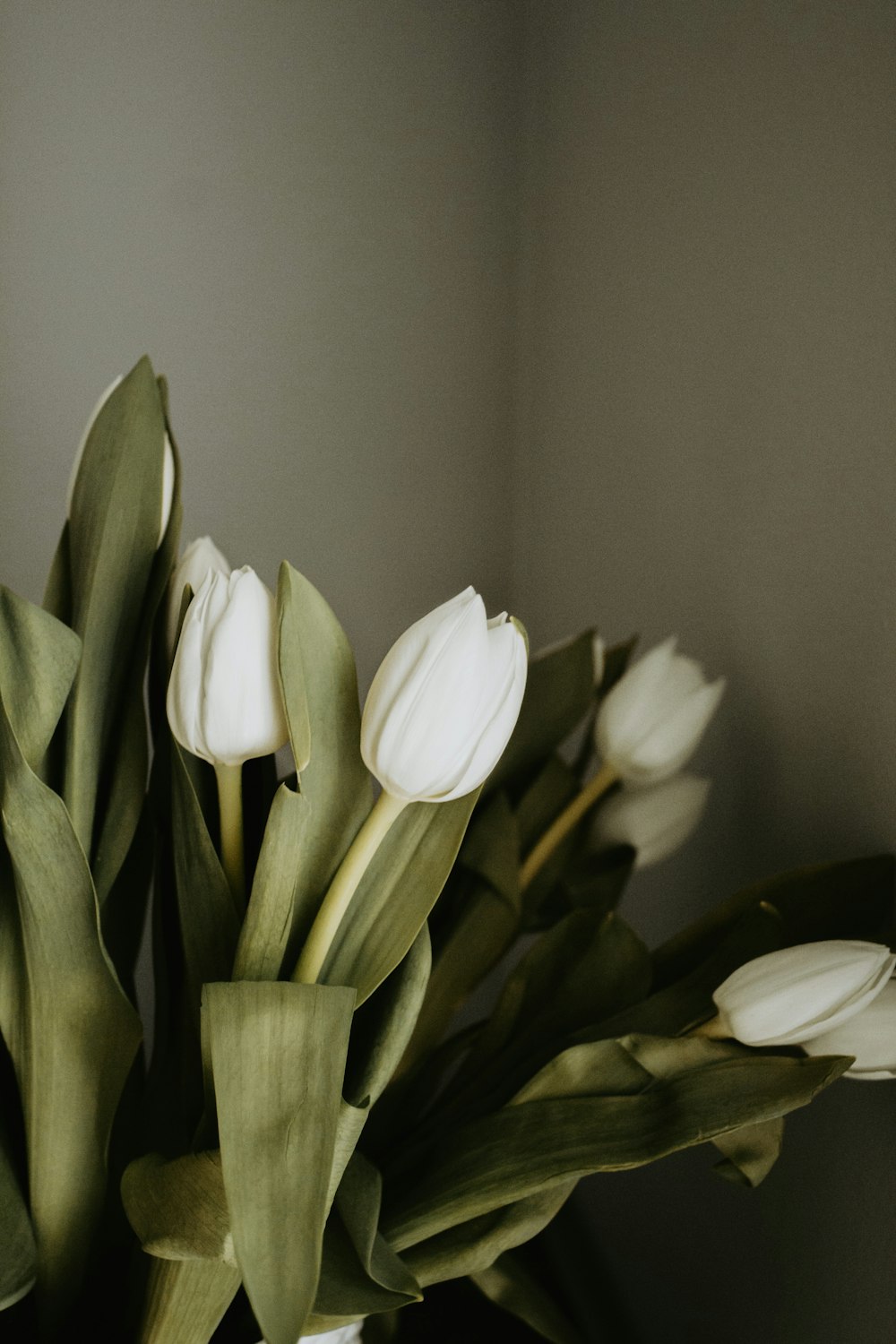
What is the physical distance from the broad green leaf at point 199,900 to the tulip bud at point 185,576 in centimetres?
6

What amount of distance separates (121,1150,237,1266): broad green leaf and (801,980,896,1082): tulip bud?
29 centimetres

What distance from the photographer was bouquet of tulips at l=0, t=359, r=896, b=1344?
40 cm

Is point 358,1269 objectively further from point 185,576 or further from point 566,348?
point 566,348

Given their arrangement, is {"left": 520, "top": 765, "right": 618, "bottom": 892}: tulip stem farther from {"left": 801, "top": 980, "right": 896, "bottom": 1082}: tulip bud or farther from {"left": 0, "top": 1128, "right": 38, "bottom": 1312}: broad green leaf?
{"left": 0, "top": 1128, "right": 38, "bottom": 1312}: broad green leaf

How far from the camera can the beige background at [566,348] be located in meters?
0.58

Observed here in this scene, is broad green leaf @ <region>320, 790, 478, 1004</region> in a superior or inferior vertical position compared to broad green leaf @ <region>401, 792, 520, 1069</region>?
superior

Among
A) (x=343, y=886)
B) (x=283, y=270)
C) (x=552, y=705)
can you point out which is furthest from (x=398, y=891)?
(x=283, y=270)

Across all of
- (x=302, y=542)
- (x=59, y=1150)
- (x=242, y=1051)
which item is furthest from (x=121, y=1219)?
(x=302, y=542)

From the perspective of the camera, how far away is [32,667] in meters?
0.43

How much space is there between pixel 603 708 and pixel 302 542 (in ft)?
0.96

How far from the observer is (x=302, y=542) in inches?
32.6

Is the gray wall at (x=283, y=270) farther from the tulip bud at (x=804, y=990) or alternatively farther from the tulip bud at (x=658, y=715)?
the tulip bud at (x=804, y=990)

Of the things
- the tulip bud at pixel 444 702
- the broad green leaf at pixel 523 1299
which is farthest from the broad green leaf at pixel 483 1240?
the tulip bud at pixel 444 702

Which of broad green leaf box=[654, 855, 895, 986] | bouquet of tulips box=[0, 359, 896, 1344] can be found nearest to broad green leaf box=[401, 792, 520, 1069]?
bouquet of tulips box=[0, 359, 896, 1344]
